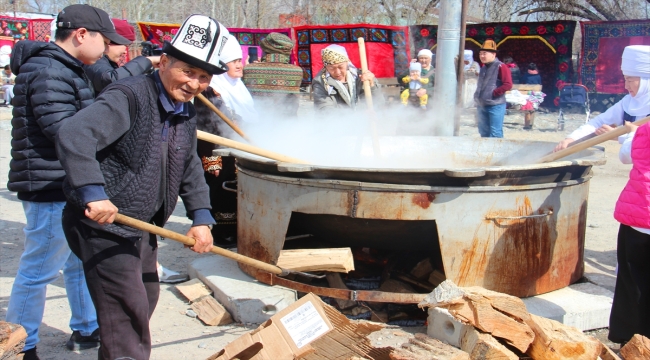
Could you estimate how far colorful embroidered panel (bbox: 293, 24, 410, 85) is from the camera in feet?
55.5

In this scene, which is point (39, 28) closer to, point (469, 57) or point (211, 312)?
point (469, 57)

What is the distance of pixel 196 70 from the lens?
8.39ft

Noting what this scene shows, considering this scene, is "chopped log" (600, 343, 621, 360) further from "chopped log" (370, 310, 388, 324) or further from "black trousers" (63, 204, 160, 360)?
"black trousers" (63, 204, 160, 360)

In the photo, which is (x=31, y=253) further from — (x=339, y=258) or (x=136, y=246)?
(x=339, y=258)

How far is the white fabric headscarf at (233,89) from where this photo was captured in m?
5.32

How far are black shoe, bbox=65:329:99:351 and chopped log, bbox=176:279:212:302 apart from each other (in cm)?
83

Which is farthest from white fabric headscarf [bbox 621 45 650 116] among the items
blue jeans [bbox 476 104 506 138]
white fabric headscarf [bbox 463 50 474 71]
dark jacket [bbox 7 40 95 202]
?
white fabric headscarf [bbox 463 50 474 71]

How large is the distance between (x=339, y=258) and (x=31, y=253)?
1.67 m

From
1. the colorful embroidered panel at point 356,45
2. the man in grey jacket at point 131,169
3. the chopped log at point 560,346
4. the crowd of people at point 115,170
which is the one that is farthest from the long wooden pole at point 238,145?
the colorful embroidered panel at point 356,45

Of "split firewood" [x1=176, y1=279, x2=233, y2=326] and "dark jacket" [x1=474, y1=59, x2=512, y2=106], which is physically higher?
"dark jacket" [x1=474, y1=59, x2=512, y2=106]

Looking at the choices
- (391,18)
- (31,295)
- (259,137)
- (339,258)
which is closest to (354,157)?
(259,137)

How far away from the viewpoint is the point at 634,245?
11.0ft

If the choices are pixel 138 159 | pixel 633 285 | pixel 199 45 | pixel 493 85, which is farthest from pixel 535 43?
pixel 138 159

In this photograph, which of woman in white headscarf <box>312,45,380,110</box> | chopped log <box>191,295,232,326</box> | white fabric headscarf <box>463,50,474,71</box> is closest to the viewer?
chopped log <box>191,295,232,326</box>
